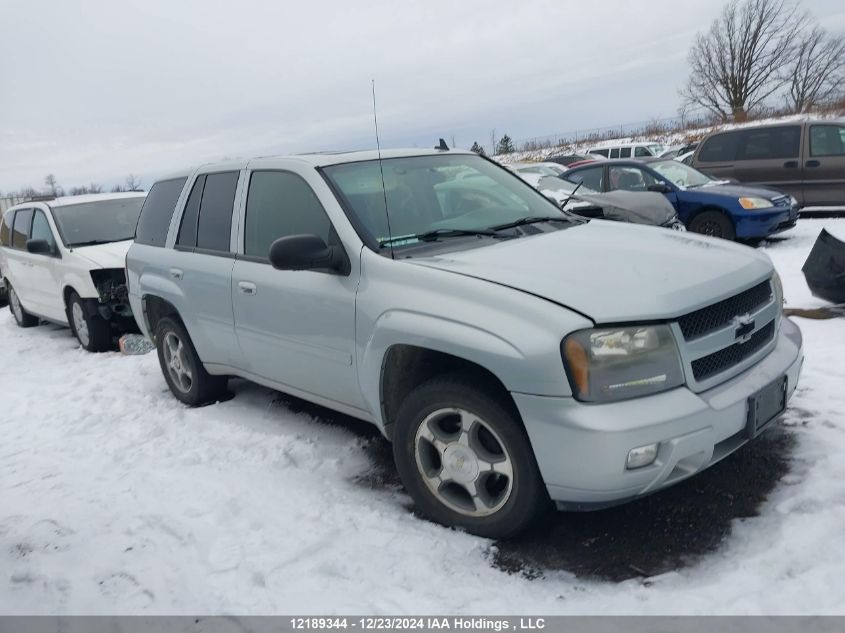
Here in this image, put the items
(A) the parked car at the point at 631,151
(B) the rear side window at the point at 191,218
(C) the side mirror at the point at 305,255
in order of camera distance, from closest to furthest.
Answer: (C) the side mirror at the point at 305,255 → (B) the rear side window at the point at 191,218 → (A) the parked car at the point at 631,151

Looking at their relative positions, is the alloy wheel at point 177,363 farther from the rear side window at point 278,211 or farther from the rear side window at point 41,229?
the rear side window at point 41,229

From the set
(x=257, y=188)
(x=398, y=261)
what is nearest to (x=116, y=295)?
(x=257, y=188)

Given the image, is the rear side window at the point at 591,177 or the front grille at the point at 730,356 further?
the rear side window at the point at 591,177

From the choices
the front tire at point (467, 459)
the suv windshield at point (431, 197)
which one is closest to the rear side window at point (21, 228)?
the suv windshield at point (431, 197)

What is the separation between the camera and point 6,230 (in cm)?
973

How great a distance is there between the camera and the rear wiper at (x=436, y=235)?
357 centimetres

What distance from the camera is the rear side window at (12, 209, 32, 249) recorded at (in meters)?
A: 9.01

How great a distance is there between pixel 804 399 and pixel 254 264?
Answer: 11.6ft

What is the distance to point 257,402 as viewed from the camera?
529 cm

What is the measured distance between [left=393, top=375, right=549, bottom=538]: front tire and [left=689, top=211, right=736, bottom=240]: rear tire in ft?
25.8

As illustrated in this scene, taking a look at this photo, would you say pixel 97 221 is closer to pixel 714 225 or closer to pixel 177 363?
pixel 177 363

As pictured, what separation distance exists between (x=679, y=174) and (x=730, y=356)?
8.63 meters

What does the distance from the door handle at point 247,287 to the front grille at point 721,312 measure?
2502 millimetres
